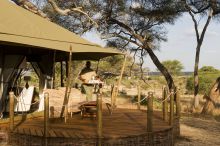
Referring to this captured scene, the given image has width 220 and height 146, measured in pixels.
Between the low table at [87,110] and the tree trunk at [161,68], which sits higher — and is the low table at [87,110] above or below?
below

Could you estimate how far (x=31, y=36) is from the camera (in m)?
9.23

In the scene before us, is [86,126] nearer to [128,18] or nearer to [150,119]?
[150,119]

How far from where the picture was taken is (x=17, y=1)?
15.6 meters

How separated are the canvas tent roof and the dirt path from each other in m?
3.09

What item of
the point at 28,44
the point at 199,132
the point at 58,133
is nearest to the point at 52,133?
the point at 58,133

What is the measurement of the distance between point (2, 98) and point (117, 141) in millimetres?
3569

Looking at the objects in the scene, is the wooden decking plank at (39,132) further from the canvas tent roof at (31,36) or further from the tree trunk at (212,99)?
the tree trunk at (212,99)

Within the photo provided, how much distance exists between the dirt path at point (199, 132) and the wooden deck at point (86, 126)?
135 cm

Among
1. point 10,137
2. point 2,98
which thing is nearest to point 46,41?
point 2,98

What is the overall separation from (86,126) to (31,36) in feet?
8.37

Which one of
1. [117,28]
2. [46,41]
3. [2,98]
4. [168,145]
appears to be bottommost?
[168,145]

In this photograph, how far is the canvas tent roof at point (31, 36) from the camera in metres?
8.67

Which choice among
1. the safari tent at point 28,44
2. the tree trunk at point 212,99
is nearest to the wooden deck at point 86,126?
the safari tent at point 28,44

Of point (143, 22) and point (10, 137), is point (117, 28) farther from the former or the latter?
point (10, 137)
